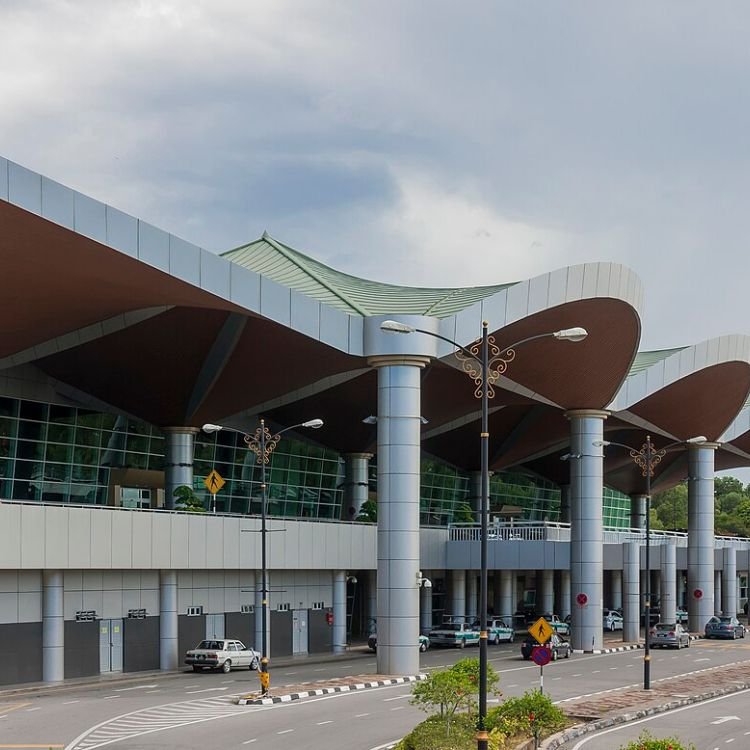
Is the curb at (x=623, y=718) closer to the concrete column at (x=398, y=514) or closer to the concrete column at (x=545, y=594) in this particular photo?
the concrete column at (x=398, y=514)

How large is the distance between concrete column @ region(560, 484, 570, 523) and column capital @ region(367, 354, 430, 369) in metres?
58.7

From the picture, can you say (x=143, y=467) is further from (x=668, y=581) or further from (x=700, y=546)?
(x=700, y=546)

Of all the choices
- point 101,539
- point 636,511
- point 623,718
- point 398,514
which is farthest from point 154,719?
point 636,511

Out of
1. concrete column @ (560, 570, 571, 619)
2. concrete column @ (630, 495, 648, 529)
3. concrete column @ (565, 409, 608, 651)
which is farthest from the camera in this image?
concrete column @ (630, 495, 648, 529)

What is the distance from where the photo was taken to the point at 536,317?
1996 inches

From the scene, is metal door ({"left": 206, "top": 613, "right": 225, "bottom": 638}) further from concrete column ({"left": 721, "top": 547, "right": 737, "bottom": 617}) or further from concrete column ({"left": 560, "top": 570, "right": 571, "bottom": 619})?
concrete column ({"left": 721, "top": 547, "right": 737, "bottom": 617})

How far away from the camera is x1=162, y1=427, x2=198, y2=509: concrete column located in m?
61.5

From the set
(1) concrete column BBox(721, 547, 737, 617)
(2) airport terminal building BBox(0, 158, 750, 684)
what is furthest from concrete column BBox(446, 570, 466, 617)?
(1) concrete column BBox(721, 547, 737, 617)

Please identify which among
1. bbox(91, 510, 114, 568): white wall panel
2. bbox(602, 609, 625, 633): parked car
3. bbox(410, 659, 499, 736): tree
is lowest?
bbox(602, 609, 625, 633): parked car

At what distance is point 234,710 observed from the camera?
36.0 metres

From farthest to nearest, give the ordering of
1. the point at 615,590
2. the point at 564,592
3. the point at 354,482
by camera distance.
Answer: the point at 615,590 < the point at 564,592 < the point at 354,482

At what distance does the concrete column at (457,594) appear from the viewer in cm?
7471

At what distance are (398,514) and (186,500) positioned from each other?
13636mm

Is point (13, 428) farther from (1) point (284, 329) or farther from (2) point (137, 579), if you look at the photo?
(1) point (284, 329)
